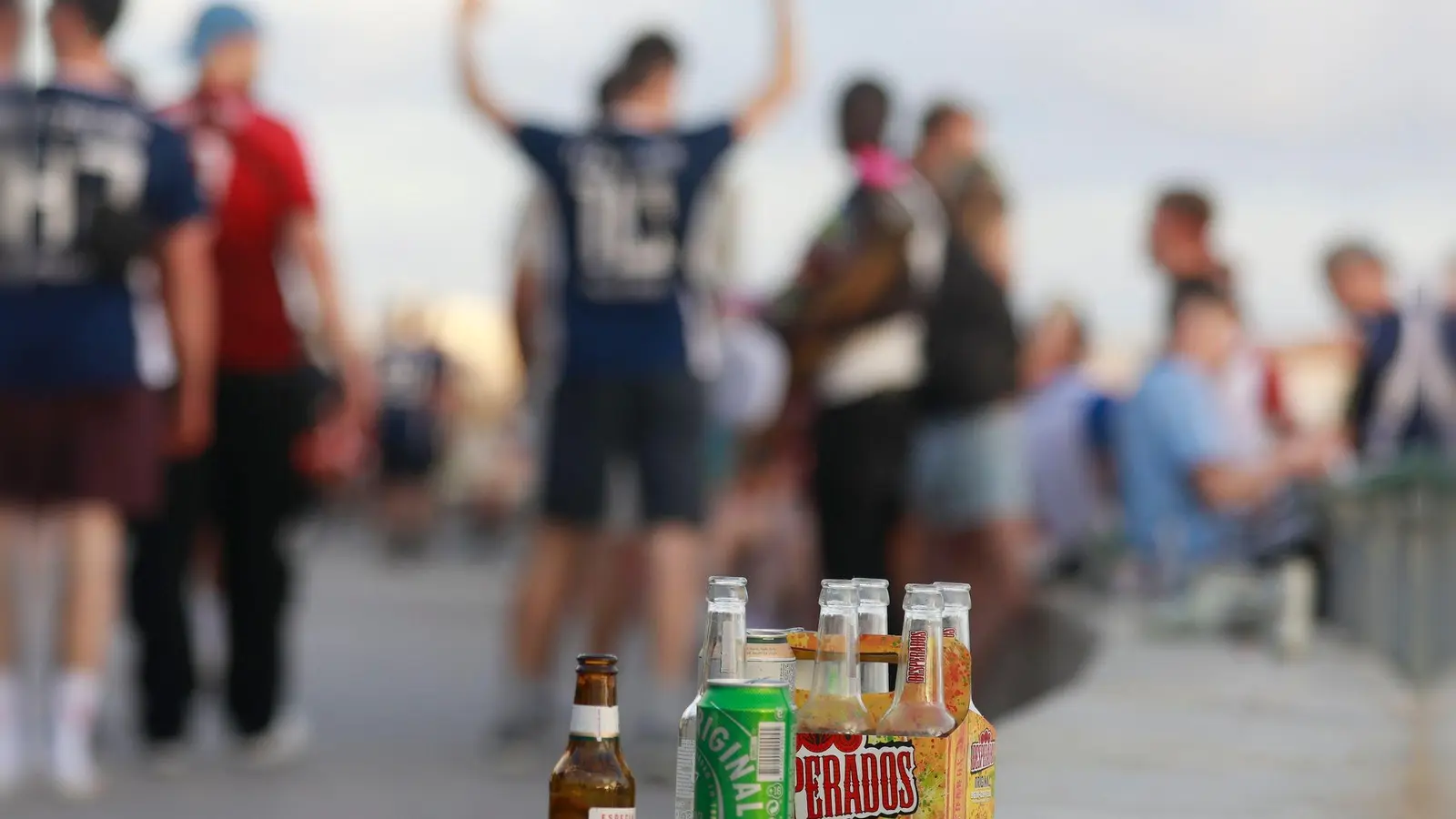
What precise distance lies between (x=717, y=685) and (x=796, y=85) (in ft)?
14.0

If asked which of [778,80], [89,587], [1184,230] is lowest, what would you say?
[89,587]

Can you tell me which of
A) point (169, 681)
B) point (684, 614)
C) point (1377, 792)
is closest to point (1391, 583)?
point (684, 614)

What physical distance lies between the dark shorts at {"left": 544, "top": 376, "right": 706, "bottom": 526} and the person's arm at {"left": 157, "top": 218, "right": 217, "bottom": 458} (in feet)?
3.12

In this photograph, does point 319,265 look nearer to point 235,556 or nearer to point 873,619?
point 235,556

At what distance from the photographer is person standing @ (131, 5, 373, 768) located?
6.80 meters

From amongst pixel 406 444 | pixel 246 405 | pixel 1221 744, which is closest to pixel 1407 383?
pixel 1221 744

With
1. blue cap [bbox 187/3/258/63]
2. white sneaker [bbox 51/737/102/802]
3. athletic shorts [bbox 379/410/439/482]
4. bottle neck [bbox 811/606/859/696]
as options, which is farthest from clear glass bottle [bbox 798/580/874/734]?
athletic shorts [bbox 379/410/439/482]

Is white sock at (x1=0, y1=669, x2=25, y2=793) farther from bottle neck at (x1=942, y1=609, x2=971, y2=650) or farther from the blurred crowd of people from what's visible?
bottle neck at (x1=942, y1=609, x2=971, y2=650)

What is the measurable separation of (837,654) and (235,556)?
14.2 ft

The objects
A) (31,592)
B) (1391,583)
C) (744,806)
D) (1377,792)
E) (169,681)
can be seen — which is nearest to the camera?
(744,806)

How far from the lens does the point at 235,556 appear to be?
271 inches

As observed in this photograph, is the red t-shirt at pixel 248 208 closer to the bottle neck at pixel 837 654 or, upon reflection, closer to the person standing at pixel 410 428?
the bottle neck at pixel 837 654

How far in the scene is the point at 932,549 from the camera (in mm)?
7996

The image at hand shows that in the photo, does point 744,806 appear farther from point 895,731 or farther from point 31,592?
point 31,592
